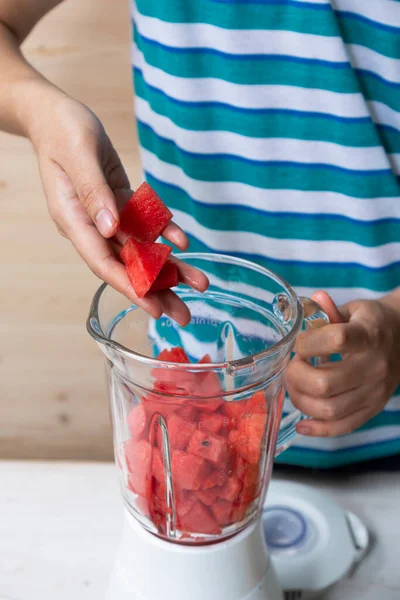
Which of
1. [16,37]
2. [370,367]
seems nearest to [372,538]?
[370,367]

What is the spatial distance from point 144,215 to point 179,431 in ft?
0.58

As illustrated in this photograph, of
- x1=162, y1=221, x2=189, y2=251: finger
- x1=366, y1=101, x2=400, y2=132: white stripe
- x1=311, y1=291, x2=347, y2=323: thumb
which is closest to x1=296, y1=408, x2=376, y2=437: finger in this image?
x1=311, y1=291, x2=347, y2=323: thumb

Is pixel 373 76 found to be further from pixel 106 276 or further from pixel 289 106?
pixel 106 276

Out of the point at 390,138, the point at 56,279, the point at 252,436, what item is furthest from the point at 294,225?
the point at 56,279

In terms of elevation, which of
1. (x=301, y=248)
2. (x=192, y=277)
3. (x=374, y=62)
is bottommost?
(x=301, y=248)

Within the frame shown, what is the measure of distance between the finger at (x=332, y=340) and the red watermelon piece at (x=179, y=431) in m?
0.15

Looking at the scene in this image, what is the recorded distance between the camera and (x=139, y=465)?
0.53 meters

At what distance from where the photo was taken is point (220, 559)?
522mm

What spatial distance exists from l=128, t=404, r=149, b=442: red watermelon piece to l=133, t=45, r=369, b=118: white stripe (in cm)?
40

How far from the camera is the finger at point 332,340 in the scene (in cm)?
60

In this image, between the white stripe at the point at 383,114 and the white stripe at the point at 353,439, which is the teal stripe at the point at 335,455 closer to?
the white stripe at the point at 353,439

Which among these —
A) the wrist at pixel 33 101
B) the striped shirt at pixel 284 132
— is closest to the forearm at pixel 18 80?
the wrist at pixel 33 101

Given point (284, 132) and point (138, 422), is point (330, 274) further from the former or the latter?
point (138, 422)

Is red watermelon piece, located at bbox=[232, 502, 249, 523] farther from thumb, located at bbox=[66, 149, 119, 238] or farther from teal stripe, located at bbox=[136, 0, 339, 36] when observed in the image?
teal stripe, located at bbox=[136, 0, 339, 36]
